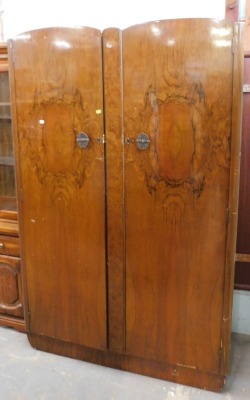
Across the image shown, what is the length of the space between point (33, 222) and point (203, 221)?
871mm

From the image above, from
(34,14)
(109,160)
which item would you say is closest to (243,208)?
(109,160)

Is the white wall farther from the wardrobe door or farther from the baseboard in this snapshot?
the baseboard

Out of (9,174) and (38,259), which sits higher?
(9,174)

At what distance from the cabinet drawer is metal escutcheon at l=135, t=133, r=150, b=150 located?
Result: 975mm

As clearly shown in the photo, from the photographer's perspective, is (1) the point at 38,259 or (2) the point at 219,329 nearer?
(2) the point at 219,329

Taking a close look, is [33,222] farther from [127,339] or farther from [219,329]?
[219,329]

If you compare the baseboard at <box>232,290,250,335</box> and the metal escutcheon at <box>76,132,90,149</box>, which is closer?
the metal escutcheon at <box>76,132,90,149</box>

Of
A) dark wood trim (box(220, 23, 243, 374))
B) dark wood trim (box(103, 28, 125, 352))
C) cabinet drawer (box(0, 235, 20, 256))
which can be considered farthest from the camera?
cabinet drawer (box(0, 235, 20, 256))

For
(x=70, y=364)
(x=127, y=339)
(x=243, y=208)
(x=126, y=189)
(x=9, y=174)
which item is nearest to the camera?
(x=126, y=189)

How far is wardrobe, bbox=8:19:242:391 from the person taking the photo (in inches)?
56.1

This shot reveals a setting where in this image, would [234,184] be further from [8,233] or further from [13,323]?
[13,323]

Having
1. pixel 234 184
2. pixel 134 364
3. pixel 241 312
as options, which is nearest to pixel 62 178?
pixel 234 184

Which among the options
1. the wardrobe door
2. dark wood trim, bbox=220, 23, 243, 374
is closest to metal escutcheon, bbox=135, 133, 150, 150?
the wardrobe door

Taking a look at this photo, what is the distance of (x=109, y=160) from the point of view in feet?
5.23
